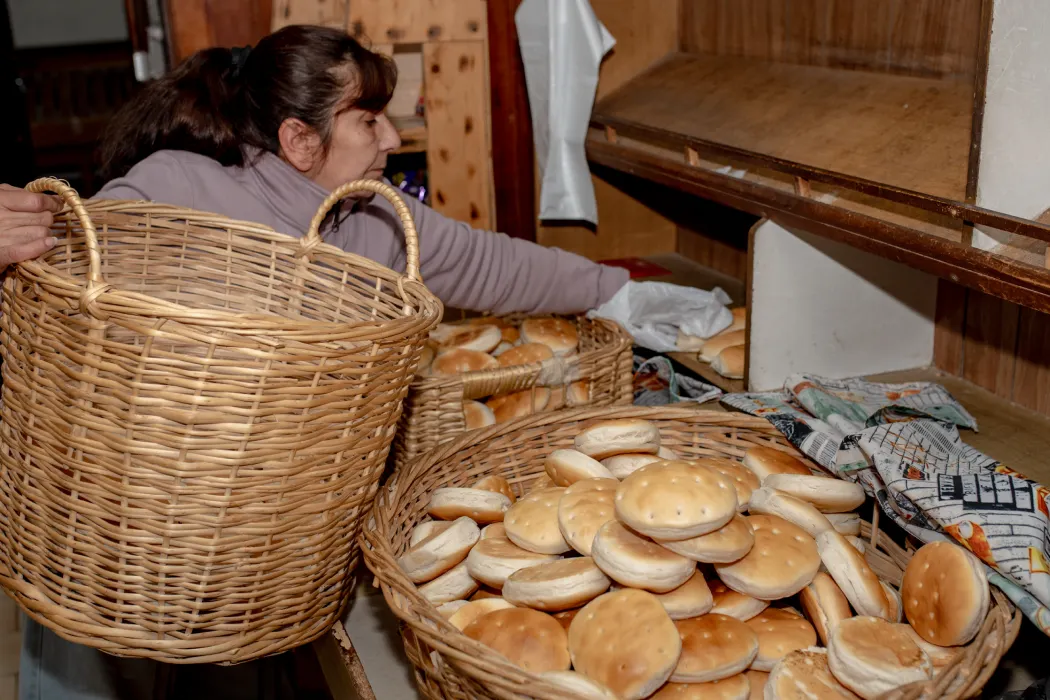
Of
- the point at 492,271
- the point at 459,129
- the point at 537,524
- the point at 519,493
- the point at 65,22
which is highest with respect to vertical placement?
the point at 65,22

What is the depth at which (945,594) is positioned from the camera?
3.63 ft

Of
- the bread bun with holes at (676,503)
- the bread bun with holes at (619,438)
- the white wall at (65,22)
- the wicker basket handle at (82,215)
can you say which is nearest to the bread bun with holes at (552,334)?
the bread bun with holes at (619,438)

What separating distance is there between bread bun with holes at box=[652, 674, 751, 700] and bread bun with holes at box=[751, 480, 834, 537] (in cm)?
26

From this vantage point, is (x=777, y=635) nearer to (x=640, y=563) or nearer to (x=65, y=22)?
(x=640, y=563)

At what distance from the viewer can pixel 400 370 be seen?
3.78 ft

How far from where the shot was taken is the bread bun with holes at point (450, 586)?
1.25 metres

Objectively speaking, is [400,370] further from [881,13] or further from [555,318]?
[881,13]

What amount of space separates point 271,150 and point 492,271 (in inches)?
19.9

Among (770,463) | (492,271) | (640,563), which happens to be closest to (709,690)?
(640,563)

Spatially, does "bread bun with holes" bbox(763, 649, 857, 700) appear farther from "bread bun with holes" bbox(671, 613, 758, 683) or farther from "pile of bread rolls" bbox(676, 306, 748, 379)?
"pile of bread rolls" bbox(676, 306, 748, 379)

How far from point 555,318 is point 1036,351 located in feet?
3.14

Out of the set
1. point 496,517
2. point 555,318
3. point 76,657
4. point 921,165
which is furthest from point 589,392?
point 76,657

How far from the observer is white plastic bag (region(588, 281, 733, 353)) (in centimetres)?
216

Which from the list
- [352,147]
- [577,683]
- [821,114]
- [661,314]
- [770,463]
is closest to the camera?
[577,683]
